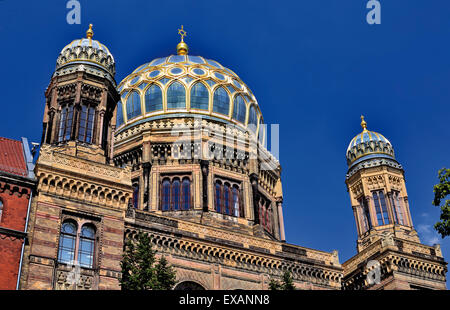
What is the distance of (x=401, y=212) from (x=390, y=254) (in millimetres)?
7463

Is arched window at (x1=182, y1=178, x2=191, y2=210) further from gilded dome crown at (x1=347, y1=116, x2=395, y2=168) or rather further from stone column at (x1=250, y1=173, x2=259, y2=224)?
gilded dome crown at (x1=347, y1=116, x2=395, y2=168)

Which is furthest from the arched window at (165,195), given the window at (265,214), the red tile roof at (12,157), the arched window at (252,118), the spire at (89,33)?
the red tile roof at (12,157)

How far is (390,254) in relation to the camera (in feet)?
128

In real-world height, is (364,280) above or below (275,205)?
below

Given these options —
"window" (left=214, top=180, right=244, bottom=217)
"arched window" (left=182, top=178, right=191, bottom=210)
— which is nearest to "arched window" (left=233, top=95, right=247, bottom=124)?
"window" (left=214, top=180, right=244, bottom=217)

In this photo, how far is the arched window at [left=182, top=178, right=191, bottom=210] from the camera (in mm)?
44594

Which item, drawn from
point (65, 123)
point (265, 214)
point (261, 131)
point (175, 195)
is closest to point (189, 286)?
point (65, 123)

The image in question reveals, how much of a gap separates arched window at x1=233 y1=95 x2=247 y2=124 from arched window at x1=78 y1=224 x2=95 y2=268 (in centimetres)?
2250

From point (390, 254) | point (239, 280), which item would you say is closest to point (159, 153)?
point (239, 280)

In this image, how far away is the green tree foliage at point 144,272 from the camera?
90.2 ft

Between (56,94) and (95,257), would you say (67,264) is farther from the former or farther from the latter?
(56,94)

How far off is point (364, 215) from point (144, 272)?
23.7 meters

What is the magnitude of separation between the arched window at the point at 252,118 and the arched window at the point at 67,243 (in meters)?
24.0

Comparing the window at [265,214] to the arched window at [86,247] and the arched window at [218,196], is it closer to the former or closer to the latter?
the arched window at [218,196]
